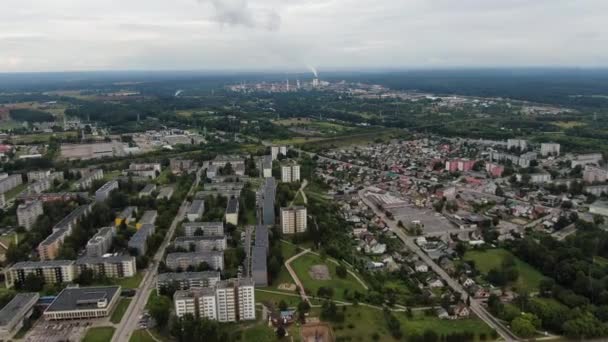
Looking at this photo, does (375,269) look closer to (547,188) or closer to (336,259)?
(336,259)

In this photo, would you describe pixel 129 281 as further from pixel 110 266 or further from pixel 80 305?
pixel 80 305

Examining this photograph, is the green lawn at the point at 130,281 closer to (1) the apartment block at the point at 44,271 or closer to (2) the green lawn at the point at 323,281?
(1) the apartment block at the point at 44,271

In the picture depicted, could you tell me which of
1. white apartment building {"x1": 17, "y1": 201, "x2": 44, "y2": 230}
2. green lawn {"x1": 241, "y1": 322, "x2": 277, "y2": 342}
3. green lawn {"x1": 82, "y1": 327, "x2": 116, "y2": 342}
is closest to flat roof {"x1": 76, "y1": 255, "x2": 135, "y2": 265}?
green lawn {"x1": 82, "y1": 327, "x2": 116, "y2": 342}

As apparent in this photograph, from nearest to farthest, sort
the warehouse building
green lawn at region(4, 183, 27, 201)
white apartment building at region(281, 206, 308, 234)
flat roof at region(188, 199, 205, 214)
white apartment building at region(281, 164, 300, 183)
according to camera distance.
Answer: the warehouse building < white apartment building at region(281, 206, 308, 234) < flat roof at region(188, 199, 205, 214) < green lawn at region(4, 183, 27, 201) < white apartment building at region(281, 164, 300, 183)

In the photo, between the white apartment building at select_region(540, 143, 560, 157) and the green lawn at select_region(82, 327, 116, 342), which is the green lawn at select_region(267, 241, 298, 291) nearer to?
the green lawn at select_region(82, 327, 116, 342)

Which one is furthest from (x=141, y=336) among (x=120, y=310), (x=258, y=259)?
(x=258, y=259)

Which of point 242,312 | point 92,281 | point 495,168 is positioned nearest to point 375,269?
point 242,312

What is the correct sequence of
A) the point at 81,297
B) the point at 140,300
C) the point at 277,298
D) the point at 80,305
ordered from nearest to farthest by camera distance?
the point at 80,305 → the point at 81,297 → the point at 277,298 → the point at 140,300
